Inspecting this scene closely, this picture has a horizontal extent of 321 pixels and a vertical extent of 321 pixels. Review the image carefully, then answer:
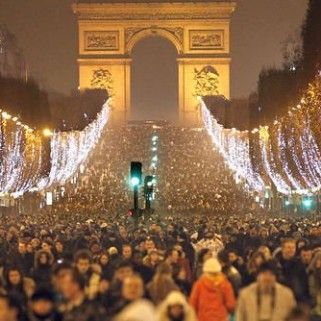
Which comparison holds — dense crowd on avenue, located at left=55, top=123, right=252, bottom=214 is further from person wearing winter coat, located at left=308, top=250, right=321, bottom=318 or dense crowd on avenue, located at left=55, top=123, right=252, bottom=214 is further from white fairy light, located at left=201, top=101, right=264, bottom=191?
person wearing winter coat, located at left=308, top=250, right=321, bottom=318

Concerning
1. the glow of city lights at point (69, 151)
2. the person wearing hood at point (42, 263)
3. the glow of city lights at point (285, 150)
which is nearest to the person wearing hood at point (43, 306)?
the person wearing hood at point (42, 263)

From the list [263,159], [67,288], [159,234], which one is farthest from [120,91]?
[67,288]

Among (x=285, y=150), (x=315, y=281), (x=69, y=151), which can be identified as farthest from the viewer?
(x=69, y=151)

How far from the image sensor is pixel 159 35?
104 m

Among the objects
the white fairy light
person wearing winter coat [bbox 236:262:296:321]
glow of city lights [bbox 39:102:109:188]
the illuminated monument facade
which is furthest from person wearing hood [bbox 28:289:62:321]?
the illuminated monument facade

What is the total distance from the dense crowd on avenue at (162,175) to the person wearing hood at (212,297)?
3761 centimetres

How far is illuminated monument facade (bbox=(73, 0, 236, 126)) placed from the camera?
3905 inches

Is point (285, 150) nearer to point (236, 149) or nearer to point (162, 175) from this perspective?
point (162, 175)

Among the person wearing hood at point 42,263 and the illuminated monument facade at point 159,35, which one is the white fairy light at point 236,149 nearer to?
the illuminated monument facade at point 159,35

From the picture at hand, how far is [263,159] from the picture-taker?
215 feet

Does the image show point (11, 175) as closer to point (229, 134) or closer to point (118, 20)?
point (229, 134)

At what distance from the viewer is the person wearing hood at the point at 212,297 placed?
476 inches

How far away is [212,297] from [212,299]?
2cm

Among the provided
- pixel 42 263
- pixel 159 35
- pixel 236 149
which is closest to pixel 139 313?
pixel 42 263
